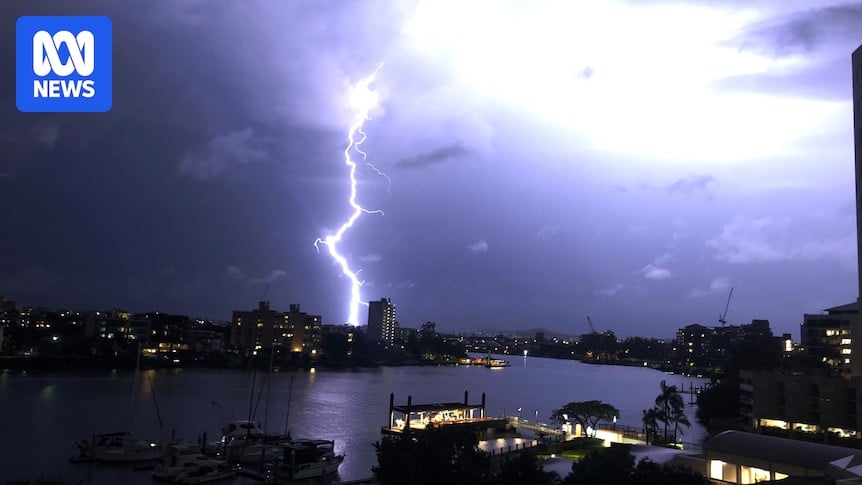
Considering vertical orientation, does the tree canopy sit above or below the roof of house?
below

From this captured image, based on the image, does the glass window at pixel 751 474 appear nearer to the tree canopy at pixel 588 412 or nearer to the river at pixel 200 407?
the river at pixel 200 407

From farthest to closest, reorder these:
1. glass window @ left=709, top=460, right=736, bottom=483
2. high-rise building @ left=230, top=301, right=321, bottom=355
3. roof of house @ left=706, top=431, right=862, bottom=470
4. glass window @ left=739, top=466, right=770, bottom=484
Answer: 1. high-rise building @ left=230, top=301, right=321, bottom=355
2. glass window @ left=709, top=460, right=736, bottom=483
3. glass window @ left=739, top=466, right=770, bottom=484
4. roof of house @ left=706, top=431, right=862, bottom=470

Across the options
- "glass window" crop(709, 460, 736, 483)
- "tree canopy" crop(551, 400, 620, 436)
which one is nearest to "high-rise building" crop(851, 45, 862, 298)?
"tree canopy" crop(551, 400, 620, 436)

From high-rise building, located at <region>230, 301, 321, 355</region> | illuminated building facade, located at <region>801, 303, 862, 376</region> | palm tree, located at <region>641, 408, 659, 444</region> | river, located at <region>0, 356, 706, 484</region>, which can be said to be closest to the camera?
river, located at <region>0, 356, 706, 484</region>

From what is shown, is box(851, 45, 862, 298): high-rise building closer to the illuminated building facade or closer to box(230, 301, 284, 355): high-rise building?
the illuminated building facade

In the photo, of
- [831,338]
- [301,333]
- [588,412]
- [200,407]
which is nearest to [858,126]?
[588,412]

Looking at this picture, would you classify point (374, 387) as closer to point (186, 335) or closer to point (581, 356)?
point (186, 335)

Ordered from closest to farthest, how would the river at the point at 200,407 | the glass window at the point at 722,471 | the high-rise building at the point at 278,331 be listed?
the glass window at the point at 722,471, the river at the point at 200,407, the high-rise building at the point at 278,331

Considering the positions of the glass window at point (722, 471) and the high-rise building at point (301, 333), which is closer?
the glass window at point (722, 471)

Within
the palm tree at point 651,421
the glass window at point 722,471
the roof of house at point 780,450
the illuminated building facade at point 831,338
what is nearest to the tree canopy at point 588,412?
the palm tree at point 651,421
